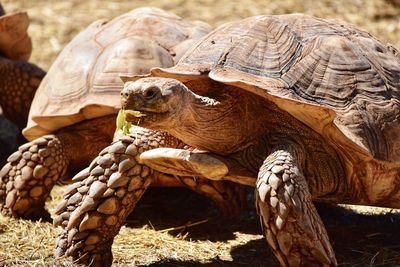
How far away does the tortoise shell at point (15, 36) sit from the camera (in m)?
6.17

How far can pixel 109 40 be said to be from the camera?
502cm

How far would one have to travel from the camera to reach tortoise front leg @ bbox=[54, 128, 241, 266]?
11.8 ft

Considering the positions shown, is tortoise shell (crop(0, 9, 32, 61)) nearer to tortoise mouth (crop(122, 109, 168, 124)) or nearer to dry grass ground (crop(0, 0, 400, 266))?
dry grass ground (crop(0, 0, 400, 266))

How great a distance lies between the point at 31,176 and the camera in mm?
4531

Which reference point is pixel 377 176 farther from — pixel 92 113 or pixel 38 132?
pixel 38 132

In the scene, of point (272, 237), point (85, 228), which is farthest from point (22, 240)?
point (272, 237)

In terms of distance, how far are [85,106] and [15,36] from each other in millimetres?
2048

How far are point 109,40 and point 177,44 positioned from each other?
490 mm

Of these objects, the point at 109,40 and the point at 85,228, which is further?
the point at 109,40

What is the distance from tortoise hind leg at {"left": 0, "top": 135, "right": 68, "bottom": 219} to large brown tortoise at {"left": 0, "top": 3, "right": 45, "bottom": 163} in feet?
4.19

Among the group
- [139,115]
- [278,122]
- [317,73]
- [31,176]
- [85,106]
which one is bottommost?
[31,176]

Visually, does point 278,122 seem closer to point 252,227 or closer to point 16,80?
point 252,227

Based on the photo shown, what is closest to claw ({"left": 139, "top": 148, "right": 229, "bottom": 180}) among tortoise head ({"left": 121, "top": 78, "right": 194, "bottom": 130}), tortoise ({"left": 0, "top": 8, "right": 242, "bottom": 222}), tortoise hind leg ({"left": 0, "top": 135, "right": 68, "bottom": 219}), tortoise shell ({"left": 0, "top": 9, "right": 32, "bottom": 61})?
tortoise head ({"left": 121, "top": 78, "right": 194, "bottom": 130})

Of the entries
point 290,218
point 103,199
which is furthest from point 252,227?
point 290,218
